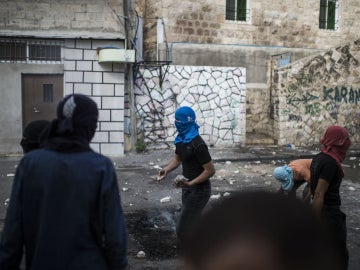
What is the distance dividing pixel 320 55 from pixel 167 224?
10135mm

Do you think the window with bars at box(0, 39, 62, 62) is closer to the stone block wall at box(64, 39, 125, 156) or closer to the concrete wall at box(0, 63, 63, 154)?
the concrete wall at box(0, 63, 63, 154)

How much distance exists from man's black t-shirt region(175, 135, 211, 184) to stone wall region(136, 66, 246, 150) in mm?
8317

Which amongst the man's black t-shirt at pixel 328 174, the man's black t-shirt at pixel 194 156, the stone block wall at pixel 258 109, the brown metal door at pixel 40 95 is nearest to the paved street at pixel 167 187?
the man's black t-shirt at pixel 328 174

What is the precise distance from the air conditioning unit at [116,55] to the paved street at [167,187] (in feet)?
8.02

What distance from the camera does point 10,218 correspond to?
235 cm

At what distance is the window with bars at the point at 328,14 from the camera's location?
1900 cm

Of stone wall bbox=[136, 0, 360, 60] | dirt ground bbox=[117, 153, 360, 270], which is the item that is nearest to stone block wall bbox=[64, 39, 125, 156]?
dirt ground bbox=[117, 153, 360, 270]

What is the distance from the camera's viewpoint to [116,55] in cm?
1119

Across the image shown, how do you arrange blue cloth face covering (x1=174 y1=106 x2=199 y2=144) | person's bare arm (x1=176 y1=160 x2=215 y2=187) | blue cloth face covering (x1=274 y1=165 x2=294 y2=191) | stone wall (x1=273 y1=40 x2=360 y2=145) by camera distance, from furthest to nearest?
stone wall (x1=273 y1=40 x2=360 y2=145) < blue cloth face covering (x1=274 y1=165 x2=294 y2=191) < blue cloth face covering (x1=174 y1=106 x2=199 y2=144) < person's bare arm (x1=176 y1=160 x2=215 y2=187)

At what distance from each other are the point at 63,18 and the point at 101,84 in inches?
72.6

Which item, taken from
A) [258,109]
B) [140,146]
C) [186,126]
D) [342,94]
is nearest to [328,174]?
[186,126]

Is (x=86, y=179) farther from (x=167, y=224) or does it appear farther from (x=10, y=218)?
(x=167, y=224)

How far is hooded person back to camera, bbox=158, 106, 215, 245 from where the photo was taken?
4.21 metres

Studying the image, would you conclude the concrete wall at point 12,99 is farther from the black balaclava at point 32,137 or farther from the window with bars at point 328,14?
the window with bars at point 328,14
